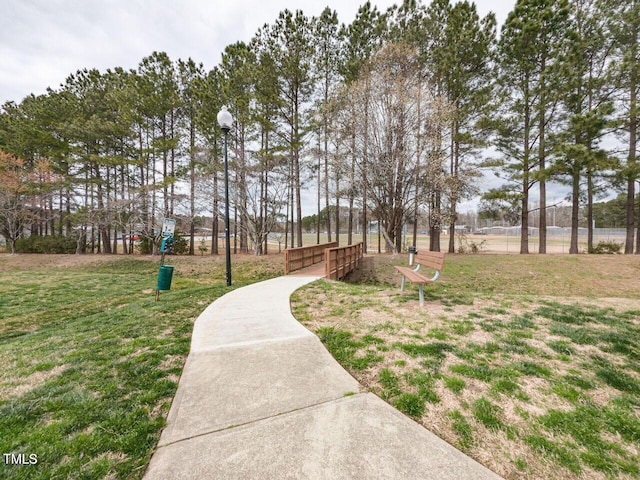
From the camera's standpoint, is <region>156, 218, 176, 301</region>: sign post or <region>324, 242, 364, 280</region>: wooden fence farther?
<region>324, 242, 364, 280</region>: wooden fence

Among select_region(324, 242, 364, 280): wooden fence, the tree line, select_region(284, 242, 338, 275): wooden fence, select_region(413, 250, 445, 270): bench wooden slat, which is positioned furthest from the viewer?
the tree line

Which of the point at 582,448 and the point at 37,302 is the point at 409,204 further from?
the point at 37,302

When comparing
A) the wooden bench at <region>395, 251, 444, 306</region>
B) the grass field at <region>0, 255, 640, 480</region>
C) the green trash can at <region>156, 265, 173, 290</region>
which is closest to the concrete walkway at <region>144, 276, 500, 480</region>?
the grass field at <region>0, 255, 640, 480</region>

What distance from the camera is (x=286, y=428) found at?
1848 mm

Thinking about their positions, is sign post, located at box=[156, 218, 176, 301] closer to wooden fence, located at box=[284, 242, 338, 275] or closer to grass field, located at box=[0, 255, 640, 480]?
grass field, located at box=[0, 255, 640, 480]

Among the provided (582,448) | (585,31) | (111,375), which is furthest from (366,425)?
(585,31)

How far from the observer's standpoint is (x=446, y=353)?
297 centimetres

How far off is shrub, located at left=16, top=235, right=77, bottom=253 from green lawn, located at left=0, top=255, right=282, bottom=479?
58.6 ft

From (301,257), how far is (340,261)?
1.80 metres

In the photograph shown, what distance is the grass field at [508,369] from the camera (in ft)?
5.62

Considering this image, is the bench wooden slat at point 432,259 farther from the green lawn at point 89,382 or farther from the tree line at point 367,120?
the tree line at point 367,120

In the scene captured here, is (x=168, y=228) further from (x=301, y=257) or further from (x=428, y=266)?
(x=428, y=266)

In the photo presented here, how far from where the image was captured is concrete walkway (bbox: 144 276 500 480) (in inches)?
59.4

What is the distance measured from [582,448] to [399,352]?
1549 mm
